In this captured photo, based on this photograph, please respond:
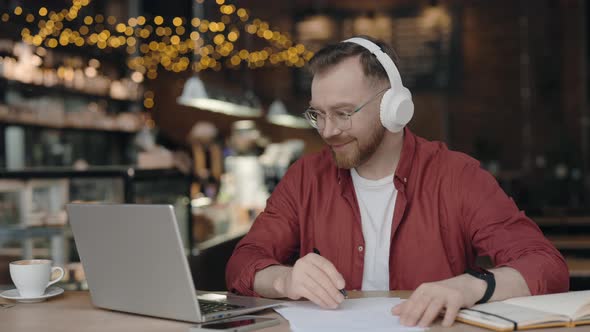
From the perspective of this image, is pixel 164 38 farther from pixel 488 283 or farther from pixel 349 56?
pixel 488 283

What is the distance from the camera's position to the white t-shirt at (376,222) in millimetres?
1927

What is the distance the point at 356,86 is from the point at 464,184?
1.24 ft

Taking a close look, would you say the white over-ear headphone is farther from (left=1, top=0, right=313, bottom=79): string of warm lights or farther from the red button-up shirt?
(left=1, top=0, right=313, bottom=79): string of warm lights

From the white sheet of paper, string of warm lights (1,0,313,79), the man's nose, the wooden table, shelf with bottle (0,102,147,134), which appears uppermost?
string of warm lights (1,0,313,79)

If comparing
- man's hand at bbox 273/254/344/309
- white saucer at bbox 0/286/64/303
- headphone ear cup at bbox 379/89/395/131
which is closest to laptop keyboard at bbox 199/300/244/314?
man's hand at bbox 273/254/344/309

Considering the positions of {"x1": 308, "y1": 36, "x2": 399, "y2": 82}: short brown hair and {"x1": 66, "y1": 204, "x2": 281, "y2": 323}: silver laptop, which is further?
{"x1": 308, "y1": 36, "x2": 399, "y2": 82}: short brown hair

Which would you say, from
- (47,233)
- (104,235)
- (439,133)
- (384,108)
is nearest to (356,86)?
(384,108)

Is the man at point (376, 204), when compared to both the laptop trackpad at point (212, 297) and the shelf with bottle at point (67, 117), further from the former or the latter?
the shelf with bottle at point (67, 117)

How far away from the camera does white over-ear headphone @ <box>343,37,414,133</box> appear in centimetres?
185

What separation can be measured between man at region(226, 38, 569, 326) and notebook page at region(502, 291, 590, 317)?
24cm

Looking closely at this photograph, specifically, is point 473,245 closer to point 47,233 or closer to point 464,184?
point 464,184

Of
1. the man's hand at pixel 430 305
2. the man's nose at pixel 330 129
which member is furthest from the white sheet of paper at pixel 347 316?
the man's nose at pixel 330 129

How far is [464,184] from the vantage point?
192 cm

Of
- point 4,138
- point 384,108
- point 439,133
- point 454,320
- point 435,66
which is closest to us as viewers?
point 454,320
